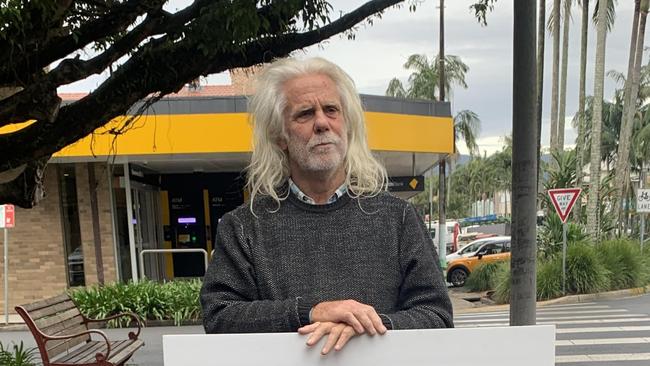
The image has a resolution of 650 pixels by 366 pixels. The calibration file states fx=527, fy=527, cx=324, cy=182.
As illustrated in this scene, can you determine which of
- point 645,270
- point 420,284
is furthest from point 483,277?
point 420,284

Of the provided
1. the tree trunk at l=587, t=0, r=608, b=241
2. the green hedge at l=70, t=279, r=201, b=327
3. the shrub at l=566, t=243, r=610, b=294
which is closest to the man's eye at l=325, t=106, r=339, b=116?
the green hedge at l=70, t=279, r=201, b=327

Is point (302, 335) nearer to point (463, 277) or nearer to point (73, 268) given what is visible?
point (73, 268)

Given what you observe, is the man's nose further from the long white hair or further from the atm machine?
the atm machine

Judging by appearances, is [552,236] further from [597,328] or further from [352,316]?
[352,316]

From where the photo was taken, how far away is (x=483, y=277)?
16.3 m

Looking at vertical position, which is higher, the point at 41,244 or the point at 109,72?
the point at 109,72

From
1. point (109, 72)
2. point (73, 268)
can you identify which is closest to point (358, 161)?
point (109, 72)

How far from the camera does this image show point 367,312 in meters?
1.34

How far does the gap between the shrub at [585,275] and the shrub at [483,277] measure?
9.91ft

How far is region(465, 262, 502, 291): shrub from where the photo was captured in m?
16.1

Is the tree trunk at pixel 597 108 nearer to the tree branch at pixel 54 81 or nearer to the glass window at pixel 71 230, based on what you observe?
the glass window at pixel 71 230

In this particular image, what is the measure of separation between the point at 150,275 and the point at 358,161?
1401 centimetres

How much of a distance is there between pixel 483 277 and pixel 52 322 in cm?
1356

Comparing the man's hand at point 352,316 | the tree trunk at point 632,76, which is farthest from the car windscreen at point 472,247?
the man's hand at point 352,316
